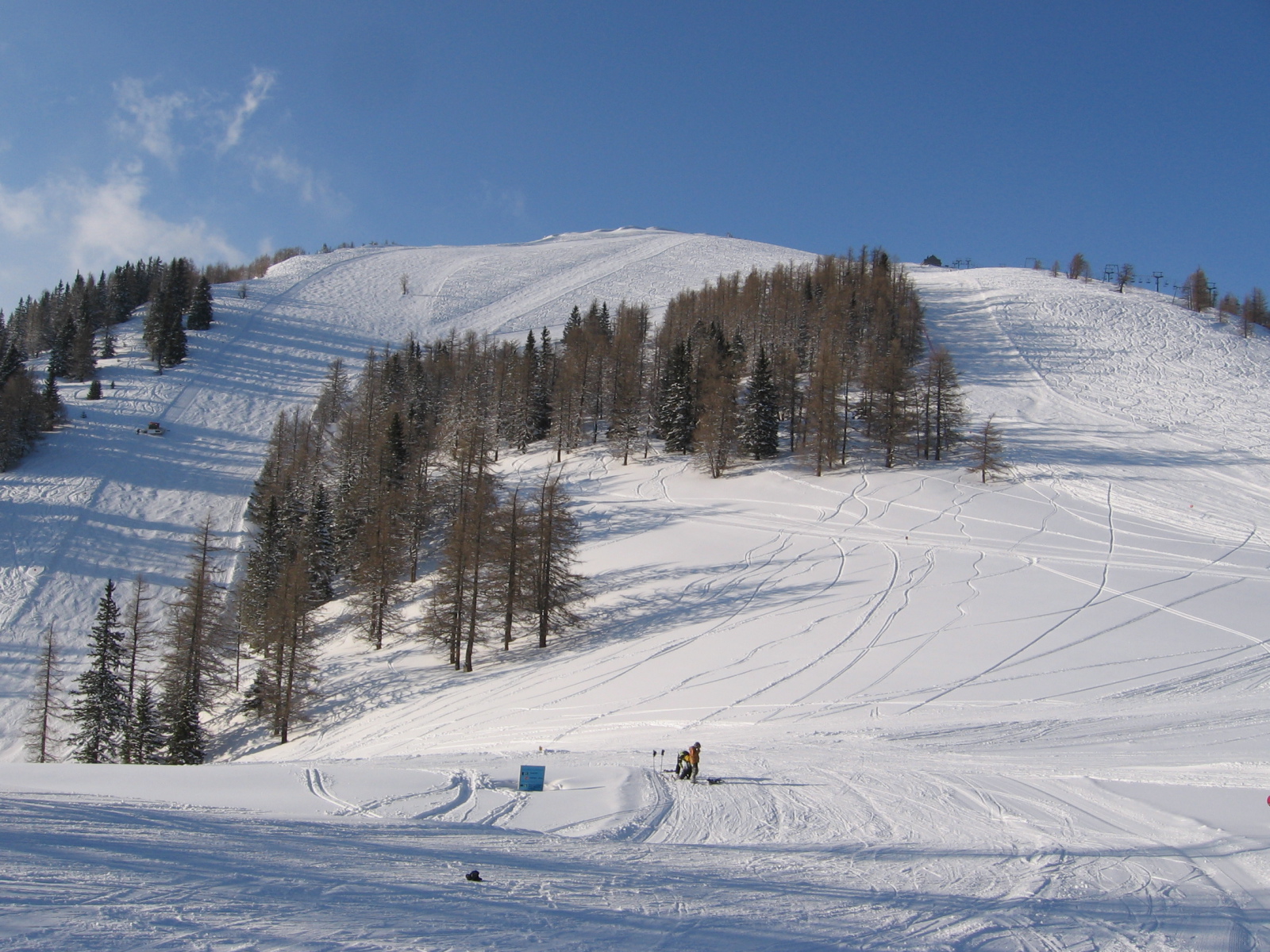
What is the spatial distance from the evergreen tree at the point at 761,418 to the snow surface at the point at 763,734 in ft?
7.90

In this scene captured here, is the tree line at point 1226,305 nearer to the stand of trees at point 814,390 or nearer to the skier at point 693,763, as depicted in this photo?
the stand of trees at point 814,390

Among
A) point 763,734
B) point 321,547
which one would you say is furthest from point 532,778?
point 321,547

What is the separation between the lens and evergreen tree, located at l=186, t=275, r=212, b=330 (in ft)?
327

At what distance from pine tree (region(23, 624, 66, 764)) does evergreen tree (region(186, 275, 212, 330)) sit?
256 ft

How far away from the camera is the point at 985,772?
14797 millimetres

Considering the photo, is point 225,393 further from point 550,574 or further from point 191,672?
point 550,574

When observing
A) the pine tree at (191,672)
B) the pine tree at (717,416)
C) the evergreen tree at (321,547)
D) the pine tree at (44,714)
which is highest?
the pine tree at (717,416)

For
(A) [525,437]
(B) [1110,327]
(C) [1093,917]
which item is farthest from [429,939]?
(B) [1110,327]

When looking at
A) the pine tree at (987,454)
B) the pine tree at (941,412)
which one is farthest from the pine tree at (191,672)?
→ the pine tree at (941,412)

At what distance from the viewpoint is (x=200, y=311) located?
101 metres

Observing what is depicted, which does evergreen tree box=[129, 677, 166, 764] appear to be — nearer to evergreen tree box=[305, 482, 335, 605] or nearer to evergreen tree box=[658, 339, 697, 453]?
evergreen tree box=[305, 482, 335, 605]

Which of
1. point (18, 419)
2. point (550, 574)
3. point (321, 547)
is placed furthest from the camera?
point (18, 419)

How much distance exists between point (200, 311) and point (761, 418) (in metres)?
87.7

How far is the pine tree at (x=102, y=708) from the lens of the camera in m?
28.2
